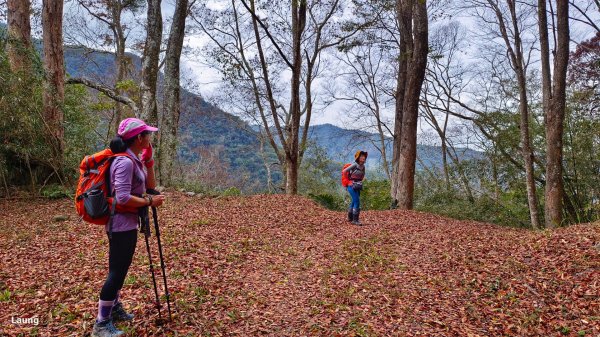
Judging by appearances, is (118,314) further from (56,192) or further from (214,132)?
(214,132)

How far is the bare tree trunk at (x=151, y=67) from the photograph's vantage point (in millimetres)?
10961

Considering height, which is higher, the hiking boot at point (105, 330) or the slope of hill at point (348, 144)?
the slope of hill at point (348, 144)

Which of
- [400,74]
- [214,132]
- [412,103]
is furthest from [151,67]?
[214,132]

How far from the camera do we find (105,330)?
9.95 ft

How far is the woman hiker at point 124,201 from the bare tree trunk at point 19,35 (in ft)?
26.5

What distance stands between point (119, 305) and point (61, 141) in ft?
27.4

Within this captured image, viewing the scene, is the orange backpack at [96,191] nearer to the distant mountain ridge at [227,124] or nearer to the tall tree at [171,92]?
the tall tree at [171,92]

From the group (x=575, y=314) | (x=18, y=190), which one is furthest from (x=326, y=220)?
(x=18, y=190)

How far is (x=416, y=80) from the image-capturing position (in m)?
12.0

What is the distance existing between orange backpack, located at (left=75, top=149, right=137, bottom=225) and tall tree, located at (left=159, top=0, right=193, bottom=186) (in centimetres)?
930

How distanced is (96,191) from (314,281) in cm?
303

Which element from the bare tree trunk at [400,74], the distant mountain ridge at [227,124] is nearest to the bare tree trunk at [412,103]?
the bare tree trunk at [400,74]

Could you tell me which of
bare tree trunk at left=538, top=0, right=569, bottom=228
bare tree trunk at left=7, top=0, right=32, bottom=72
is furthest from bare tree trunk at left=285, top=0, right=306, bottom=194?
bare tree trunk at left=7, top=0, right=32, bottom=72

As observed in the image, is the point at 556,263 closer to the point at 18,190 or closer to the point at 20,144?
the point at 20,144
